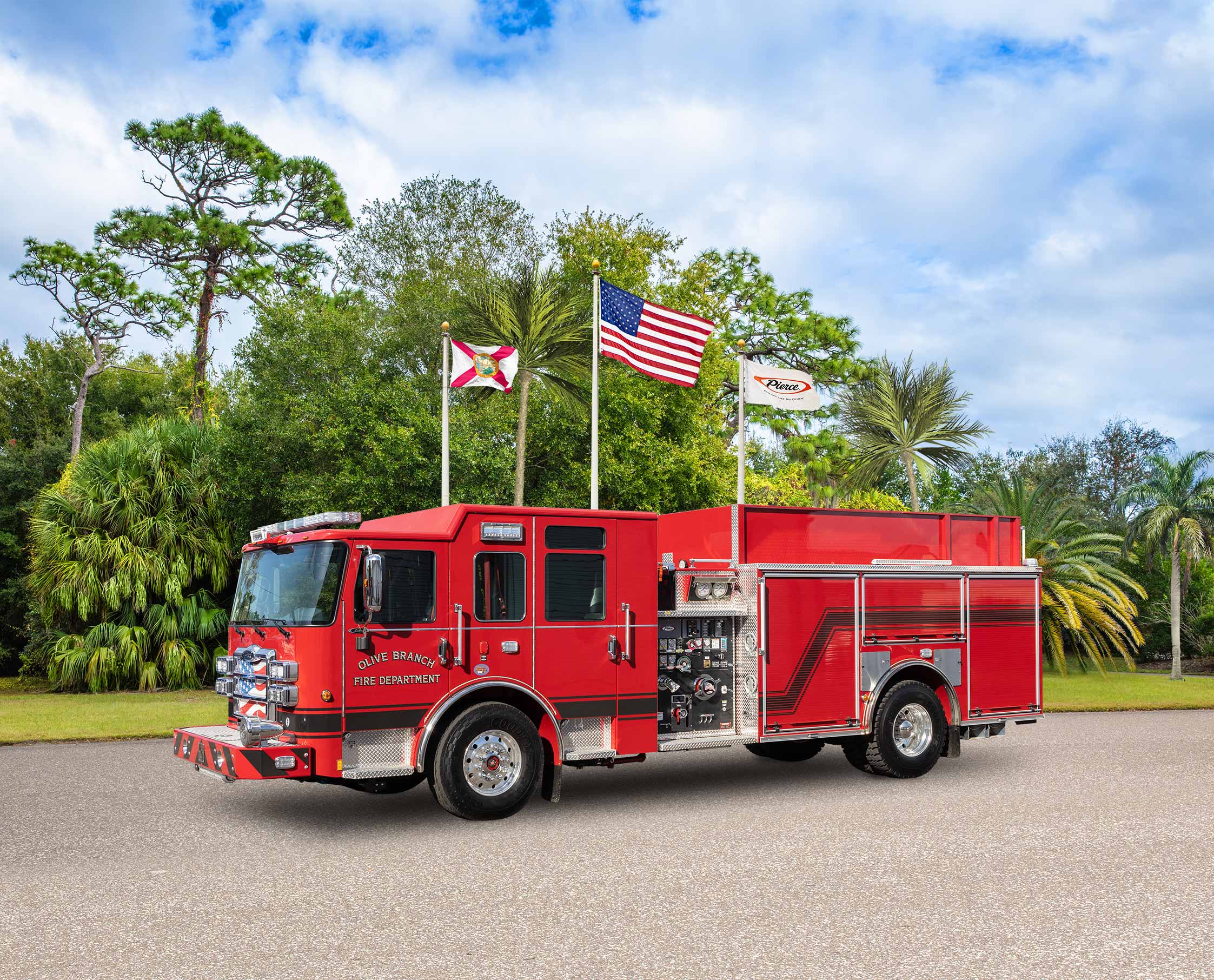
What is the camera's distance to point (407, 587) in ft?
28.5

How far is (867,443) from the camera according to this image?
2338cm

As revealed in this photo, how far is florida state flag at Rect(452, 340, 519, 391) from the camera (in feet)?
51.5

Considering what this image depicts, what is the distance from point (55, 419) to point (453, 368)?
A: 35414mm

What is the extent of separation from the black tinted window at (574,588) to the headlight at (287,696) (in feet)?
6.88

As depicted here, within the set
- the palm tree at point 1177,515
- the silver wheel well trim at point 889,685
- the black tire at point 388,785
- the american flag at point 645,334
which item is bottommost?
the black tire at point 388,785

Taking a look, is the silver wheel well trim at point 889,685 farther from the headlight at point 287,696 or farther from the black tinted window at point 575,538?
the headlight at point 287,696

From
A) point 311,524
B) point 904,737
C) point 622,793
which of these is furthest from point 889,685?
point 311,524

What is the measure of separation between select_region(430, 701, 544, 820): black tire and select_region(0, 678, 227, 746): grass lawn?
631 cm

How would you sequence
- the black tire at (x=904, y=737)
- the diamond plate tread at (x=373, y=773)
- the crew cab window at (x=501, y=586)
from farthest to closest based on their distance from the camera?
the black tire at (x=904, y=737) → the crew cab window at (x=501, y=586) → the diamond plate tread at (x=373, y=773)

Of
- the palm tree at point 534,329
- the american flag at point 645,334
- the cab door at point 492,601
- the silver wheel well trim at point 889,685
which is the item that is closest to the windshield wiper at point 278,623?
the cab door at point 492,601

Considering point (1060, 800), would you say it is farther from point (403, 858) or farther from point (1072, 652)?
point (1072, 652)

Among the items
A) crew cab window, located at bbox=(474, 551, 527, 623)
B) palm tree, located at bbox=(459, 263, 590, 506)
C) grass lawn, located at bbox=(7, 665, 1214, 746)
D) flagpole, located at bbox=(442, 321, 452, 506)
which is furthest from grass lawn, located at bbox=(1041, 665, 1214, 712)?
crew cab window, located at bbox=(474, 551, 527, 623)

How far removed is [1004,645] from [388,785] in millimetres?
6837

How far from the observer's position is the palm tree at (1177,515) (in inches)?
1053
